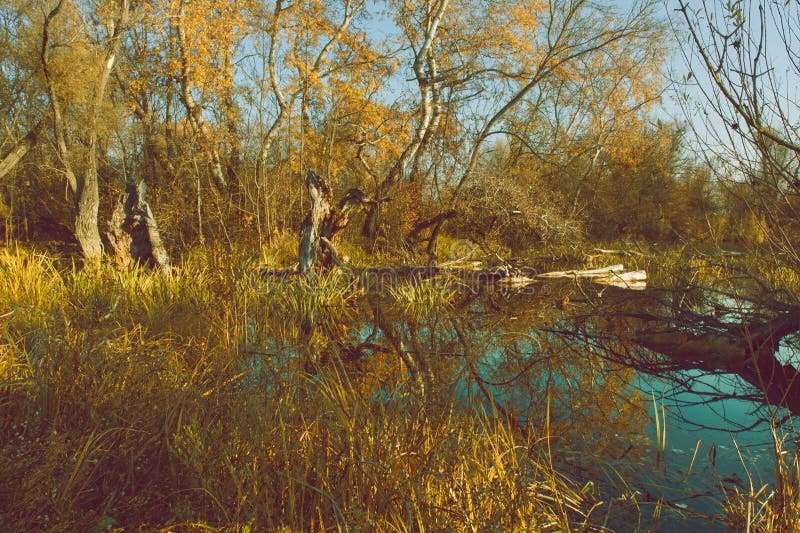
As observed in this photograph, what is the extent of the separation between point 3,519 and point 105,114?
9919mm

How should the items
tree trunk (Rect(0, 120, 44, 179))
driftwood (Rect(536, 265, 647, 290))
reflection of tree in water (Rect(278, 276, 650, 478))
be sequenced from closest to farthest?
1. reflection of tree in water (Rect(278, 276, 650, 478))
2. tree trunk (Rect(0, 120, 44, 179))
3. driftwood (Rect(536, 265, 647, 290))

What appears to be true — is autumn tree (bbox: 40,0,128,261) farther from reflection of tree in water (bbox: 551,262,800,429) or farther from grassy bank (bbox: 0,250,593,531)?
reflection of tree in water (bbox: 551,262,800,429)

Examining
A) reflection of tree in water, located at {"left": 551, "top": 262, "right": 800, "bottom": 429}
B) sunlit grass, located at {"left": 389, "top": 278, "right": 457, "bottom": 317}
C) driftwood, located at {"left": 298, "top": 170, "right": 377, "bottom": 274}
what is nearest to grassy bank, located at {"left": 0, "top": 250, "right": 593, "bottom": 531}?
reflection of tree in water, located at {"left": 551, "top": 262, "right": 800, "bottom": 429}

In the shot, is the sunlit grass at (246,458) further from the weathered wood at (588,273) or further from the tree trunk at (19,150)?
the tree trunk at (19,150)

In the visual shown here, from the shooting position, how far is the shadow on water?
265 centimetres

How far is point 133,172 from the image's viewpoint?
11.1 metres

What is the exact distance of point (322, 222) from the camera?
8211 millimetres

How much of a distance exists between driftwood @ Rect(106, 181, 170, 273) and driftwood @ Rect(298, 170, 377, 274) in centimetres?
197

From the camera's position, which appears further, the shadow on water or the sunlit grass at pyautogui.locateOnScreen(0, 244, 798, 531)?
the shadow on water

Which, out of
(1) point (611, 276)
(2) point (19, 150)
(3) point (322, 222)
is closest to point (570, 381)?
(3) point (322, 222)

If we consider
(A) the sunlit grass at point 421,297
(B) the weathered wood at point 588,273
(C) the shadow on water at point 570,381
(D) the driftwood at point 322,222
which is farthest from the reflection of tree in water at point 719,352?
(D) the driftwood at point 322,222

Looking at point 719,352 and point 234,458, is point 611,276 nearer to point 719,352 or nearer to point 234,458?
point 719,352

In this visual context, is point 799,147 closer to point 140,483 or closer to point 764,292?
point 764,292

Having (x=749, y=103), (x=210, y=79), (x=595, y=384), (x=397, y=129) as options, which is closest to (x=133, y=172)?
(x=210, y=79)
